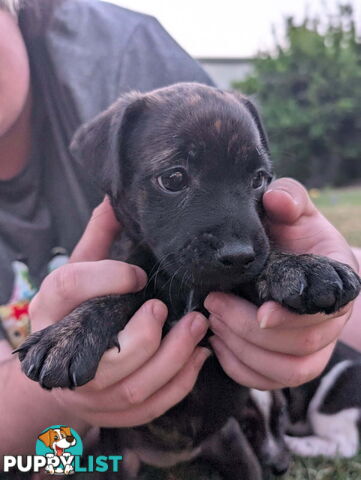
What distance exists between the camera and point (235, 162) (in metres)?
1.94

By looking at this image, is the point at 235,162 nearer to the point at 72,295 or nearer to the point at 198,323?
the point at 198,323

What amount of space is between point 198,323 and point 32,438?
2.74ft

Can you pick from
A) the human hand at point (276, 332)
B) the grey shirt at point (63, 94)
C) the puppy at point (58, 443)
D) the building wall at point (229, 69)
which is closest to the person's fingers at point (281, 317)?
the human hand at point (276, 332)

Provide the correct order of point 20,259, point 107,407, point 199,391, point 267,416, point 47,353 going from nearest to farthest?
point 47,353 < point 107,407 < point 199,391 < point 267,416 < point 20,259

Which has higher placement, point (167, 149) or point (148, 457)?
point (167, 149)

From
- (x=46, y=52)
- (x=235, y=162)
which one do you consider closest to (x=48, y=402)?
(x=235, y=162)

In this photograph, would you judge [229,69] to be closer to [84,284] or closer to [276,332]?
[84,284]

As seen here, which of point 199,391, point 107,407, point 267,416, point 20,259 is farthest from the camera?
point 20,259

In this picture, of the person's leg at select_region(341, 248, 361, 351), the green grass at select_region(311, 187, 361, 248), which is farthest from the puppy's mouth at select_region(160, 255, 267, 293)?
the green grass at select_region(311, 187, 361, 248)

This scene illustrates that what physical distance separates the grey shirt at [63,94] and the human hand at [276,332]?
1104mm

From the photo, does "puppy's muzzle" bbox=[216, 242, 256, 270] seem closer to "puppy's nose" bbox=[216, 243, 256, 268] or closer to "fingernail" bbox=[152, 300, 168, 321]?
"puppy's nose" bbox=[216, 243, 256, 268]

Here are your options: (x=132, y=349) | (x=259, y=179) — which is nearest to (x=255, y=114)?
(x=259, y=179)

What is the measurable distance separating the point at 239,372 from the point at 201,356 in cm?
15

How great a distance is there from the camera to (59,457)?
1.96 m
